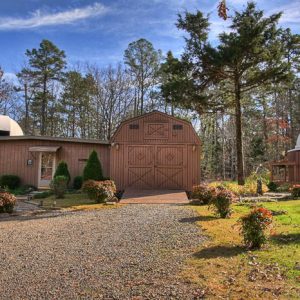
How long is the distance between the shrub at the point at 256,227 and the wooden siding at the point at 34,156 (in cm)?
1376

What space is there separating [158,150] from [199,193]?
4827mm

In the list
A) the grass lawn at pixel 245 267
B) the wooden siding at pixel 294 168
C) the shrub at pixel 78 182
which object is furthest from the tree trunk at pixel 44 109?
the grass lawn at pixel 245 267

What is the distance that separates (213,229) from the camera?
8.16 m

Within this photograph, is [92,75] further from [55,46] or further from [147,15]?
[147,15]

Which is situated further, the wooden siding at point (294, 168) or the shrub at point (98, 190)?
the wooden siding at point (294, 168)

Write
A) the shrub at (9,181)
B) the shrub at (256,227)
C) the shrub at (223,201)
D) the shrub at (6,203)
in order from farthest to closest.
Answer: the shrub at (9,181), the shrub at (6,203), the shrub at (223,201), the shrub at (256,227)

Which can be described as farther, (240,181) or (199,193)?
(240,181)

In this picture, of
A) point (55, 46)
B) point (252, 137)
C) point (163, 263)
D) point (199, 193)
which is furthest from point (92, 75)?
point (163, 263)

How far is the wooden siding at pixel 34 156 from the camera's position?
772 inches

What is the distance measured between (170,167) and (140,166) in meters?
1.45

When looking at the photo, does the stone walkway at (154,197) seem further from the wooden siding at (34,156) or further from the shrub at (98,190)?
the wooden siding at (34,156)

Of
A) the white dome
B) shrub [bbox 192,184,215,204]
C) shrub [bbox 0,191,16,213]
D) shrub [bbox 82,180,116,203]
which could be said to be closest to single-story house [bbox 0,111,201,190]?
shrub [bbox 82,180,116,203]

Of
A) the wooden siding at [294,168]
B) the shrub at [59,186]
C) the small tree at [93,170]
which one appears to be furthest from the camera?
the wooden siding at [294,168]

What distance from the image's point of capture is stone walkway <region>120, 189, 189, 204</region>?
1398 cm
